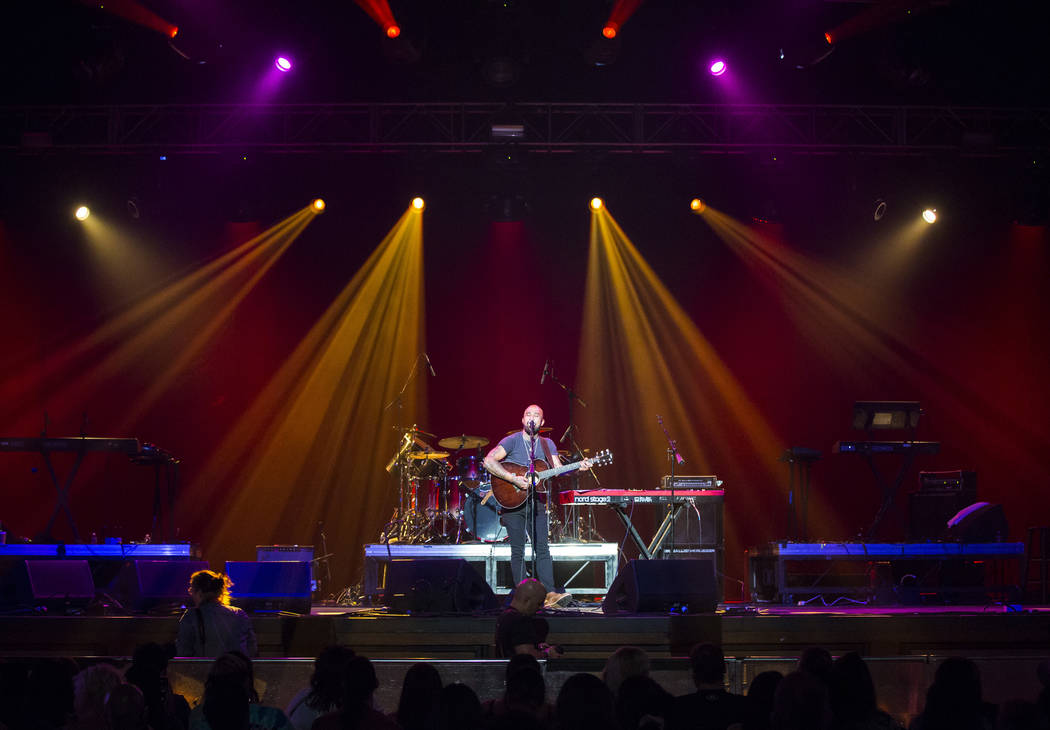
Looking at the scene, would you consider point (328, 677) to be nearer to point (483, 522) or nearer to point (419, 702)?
point (419, 702)

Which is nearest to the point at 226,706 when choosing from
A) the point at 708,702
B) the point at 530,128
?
the point at 708,702

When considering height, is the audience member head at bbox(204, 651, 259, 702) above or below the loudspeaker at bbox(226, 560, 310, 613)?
below

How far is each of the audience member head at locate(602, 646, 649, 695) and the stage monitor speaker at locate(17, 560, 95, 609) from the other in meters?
5.43

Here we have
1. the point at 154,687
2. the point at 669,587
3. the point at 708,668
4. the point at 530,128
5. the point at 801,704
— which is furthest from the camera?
the point at 530,128

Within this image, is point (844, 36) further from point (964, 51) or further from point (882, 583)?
point (882, 583)

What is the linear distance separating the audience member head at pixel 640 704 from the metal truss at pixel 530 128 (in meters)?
7.96

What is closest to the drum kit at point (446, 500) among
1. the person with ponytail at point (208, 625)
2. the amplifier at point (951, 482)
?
the amplifier at point (951, 482)

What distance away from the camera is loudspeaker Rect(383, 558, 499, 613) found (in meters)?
7.90

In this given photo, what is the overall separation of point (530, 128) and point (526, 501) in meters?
4.59

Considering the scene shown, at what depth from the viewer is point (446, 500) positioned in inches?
442

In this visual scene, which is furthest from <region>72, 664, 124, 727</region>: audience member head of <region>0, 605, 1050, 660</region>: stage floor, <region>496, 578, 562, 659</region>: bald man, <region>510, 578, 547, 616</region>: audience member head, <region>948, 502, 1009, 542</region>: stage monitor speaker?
<region>948, 502, 1009, 542</region>: stage monitor speaker

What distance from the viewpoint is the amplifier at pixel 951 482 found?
10578mm

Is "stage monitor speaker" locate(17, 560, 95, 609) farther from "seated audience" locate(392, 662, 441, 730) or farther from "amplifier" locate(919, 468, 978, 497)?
"amplifier" locate(919, 468, 978, 497)

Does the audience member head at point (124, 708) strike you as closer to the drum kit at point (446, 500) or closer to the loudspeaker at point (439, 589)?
the loudspeaker at point (439, 589)
